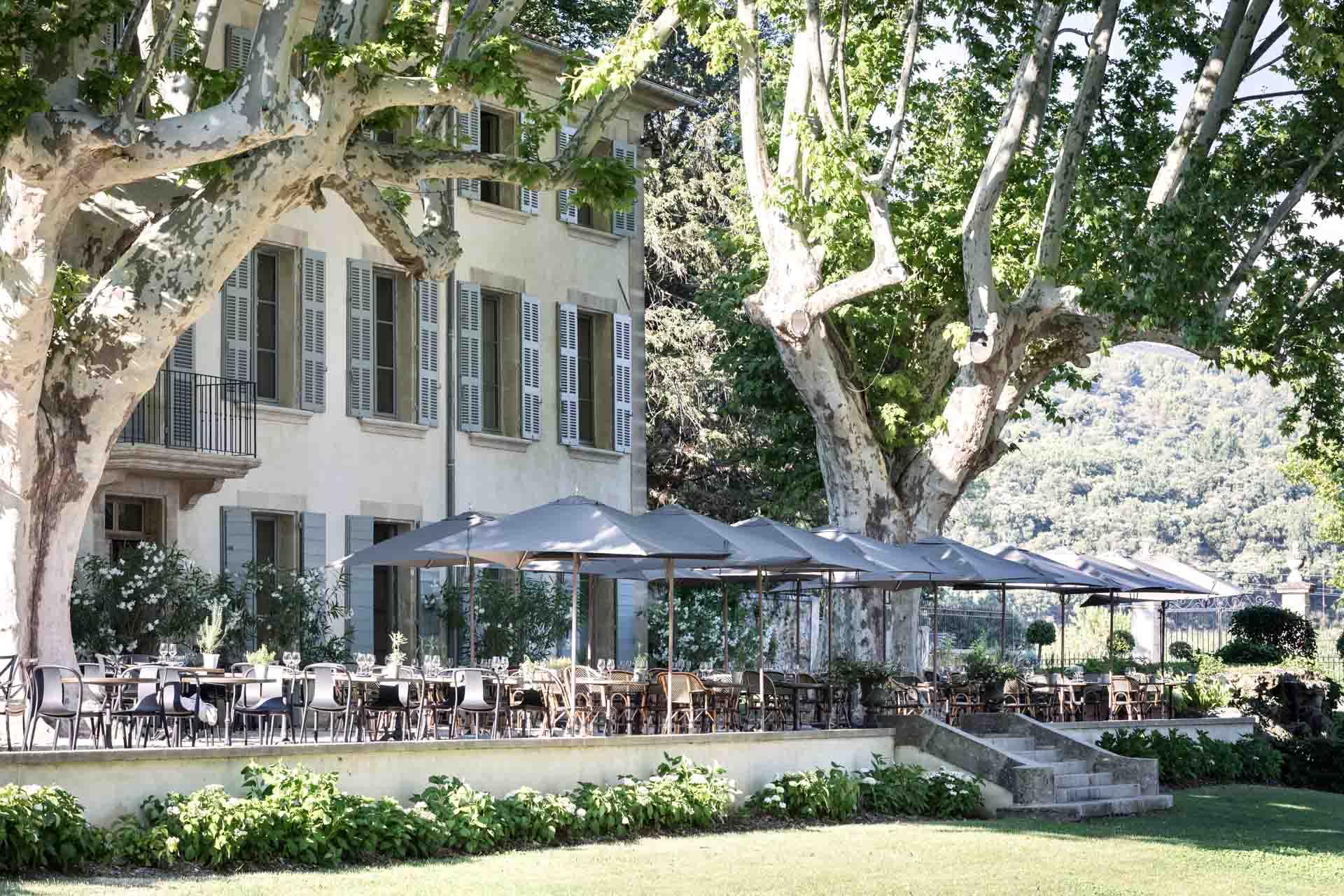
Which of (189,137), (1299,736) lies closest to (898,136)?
(189,137)

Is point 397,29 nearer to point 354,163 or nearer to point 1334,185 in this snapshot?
point 354,163

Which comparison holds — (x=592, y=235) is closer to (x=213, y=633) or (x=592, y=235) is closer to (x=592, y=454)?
(x=592, y=454)

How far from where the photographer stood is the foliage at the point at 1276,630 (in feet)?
106

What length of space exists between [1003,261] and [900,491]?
3.27 metres

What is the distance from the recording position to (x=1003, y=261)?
23.7 meters

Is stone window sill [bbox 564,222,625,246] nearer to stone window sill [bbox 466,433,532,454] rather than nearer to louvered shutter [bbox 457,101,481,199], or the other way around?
louvered shutter [bbox 457,101,481,199]

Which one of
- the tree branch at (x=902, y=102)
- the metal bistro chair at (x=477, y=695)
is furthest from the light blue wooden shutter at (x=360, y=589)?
the tree branch at (x=902, y=102)

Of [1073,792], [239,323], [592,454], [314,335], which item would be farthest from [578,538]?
[592,454]

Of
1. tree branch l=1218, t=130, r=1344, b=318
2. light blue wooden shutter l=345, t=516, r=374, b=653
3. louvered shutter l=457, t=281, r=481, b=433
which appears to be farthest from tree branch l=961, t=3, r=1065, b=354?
light blue wooden shutter l=345, t=516, r=374, b=653

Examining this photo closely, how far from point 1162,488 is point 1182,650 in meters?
89.6

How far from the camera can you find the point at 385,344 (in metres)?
24.5

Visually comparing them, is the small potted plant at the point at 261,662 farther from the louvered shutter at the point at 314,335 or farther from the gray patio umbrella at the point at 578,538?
the louvered shutter at the point at 314,335

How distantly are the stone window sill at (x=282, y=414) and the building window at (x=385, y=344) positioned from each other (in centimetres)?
150

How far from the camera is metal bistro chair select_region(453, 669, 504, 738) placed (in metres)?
15.3
